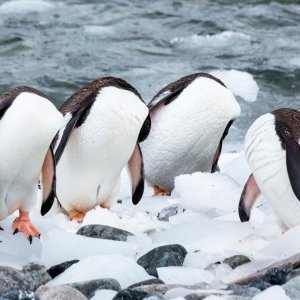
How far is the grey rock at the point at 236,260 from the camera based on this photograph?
402 cm

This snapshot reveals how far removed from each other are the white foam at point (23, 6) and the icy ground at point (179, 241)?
921cm

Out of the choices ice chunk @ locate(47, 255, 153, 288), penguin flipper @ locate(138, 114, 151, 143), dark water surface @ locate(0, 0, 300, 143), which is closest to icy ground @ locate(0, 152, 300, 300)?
ice chunk @ locate(47, 255, 153, 288)

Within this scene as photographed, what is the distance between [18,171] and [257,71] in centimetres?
728

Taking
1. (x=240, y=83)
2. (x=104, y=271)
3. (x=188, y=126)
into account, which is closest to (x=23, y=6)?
(x=240, y=83)

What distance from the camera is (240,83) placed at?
1065cm

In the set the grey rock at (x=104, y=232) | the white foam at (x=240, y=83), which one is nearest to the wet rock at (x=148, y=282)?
the grey rock at (x=104, y=232)

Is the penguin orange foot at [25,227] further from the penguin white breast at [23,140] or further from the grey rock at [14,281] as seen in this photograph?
the grey rock at [14,281]

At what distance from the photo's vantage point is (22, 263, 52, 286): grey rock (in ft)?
12.7

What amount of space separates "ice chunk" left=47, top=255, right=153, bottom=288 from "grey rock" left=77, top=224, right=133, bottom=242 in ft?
1.68

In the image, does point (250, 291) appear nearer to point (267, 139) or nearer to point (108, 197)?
point (267, 139)

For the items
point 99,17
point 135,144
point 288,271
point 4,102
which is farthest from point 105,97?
point 99,17

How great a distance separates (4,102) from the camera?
436cm

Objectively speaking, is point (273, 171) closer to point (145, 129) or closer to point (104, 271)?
point (104, 271)

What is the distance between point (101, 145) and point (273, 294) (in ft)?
6.36
